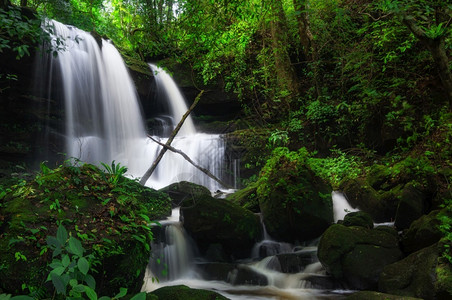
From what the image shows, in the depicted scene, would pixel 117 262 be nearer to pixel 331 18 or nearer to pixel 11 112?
pixel 11 112

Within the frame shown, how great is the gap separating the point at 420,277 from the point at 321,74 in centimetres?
938

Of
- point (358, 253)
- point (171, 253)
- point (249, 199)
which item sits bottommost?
point (171, 253)

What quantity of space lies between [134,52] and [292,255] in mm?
14943

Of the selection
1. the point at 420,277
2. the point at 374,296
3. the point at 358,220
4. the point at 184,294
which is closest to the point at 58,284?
the point at 184,294

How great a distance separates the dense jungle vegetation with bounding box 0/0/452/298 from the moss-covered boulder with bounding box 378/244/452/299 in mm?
221

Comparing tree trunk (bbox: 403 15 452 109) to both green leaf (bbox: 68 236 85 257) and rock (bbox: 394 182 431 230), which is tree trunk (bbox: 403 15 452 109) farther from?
green leaf (bbox: 68 236 85 257)

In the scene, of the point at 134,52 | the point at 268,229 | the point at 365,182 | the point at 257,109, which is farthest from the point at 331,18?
the point at 134,52

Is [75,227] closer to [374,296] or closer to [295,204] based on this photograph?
[374,296]

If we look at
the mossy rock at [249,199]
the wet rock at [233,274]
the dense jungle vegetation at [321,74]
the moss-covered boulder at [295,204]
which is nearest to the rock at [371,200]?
Answer: the dense jungle vegetation at [321,74]

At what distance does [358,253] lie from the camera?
483 cm

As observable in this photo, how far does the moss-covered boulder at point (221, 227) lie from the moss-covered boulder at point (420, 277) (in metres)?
2.73

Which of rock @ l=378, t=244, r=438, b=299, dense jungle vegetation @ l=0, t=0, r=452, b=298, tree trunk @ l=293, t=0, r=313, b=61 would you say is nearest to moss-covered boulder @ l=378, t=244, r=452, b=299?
rock @ l=378, t=244, r=438, b=299

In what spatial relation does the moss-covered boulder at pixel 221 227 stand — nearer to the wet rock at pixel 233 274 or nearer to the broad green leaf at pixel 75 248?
the wet rock at pixel 233 274

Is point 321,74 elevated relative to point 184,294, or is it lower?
elevated
